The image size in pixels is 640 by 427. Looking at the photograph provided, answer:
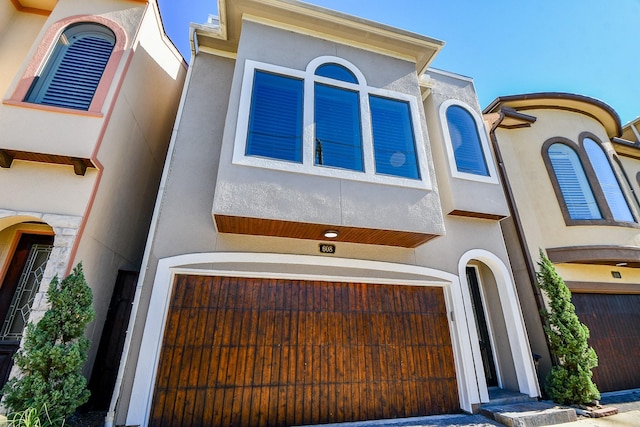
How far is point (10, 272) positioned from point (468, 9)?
11708 mm

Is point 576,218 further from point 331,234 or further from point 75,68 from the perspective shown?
point 75,68

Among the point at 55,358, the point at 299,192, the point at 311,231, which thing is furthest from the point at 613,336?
the point at 55,358

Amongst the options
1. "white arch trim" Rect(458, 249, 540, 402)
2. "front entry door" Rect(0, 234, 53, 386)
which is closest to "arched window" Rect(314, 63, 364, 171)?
"white arch trim" Rect(458, 249, 540, 402)

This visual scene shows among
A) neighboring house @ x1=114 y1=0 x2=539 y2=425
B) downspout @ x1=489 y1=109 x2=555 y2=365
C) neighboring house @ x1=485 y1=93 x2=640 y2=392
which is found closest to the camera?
neighboring house @ x1=114 y1=0 x2=539 y2=425

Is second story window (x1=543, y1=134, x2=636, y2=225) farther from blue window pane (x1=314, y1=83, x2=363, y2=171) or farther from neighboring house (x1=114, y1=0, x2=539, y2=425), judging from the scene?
blue window pane (x1=314, y1=83, x2=363, y2=171)

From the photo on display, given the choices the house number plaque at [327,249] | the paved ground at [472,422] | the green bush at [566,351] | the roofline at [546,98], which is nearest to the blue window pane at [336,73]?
the house number plaque at [327,249]

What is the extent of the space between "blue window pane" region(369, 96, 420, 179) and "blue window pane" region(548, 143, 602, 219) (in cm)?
524

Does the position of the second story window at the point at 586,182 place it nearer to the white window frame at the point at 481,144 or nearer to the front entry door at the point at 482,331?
the white window frame at the point at 481,144

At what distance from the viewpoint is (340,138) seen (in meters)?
5.38

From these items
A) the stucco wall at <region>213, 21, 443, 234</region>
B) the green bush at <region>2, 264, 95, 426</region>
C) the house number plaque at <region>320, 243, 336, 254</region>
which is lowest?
the green bush at <region>2, 264, 95, 426</region>

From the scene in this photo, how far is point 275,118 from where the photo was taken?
17.0 ft

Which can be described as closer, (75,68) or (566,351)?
(75,68)

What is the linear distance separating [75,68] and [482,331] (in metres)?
10.2

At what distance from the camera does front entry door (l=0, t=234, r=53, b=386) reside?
15.6 feet
